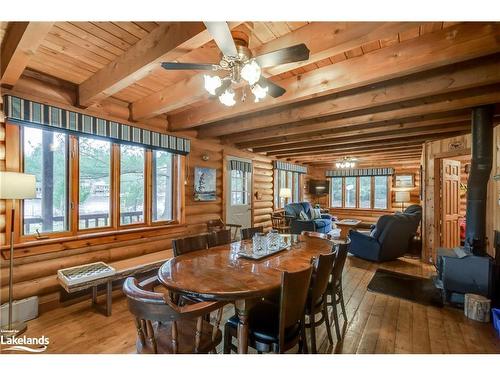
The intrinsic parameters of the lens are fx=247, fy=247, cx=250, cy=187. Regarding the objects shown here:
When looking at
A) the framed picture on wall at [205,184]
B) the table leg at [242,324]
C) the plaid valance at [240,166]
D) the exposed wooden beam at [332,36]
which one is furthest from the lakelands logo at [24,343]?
the plaid valance at [240,166]

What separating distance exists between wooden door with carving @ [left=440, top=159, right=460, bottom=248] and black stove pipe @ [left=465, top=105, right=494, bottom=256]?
163cm

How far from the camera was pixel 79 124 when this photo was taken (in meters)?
3.00

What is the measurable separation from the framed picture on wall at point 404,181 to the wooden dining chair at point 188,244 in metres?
8.48

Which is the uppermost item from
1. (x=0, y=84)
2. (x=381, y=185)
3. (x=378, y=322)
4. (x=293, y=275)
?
(x=0, y=84)

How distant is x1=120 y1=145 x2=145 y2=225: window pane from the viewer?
11.9ft

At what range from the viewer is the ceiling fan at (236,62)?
4.66ft

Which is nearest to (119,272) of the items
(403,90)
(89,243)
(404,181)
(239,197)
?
(89,243)

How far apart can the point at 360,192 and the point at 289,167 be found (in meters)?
3.67

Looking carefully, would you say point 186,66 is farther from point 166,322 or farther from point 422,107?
point 422,107

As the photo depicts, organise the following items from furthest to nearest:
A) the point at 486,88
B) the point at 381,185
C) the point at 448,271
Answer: the point at 381,185
the point at 448,271
the point at 486,88
